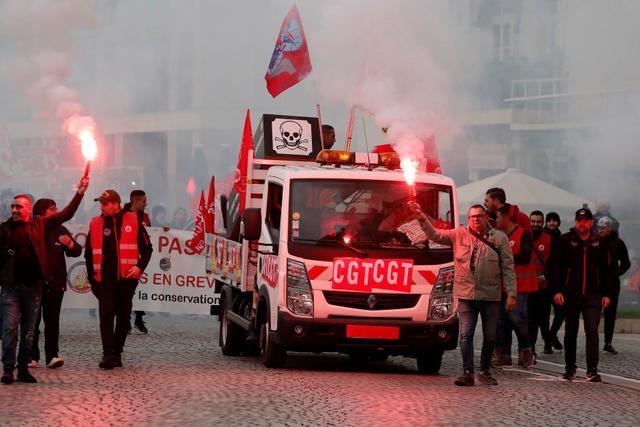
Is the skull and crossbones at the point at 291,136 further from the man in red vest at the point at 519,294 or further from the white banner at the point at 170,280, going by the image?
the white banner at the point at 170,280

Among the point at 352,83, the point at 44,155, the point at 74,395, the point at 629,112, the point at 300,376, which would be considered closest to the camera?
the point at 74,395

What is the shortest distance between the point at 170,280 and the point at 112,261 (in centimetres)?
763

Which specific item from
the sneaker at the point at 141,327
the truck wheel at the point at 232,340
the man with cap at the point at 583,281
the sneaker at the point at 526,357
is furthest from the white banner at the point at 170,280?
the man with cap at the point at 583,281

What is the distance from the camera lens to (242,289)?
14.8 m

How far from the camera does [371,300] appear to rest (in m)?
13.5

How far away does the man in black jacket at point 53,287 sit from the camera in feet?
44.2

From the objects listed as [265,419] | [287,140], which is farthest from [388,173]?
[265,419]

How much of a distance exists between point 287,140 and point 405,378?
317 cm

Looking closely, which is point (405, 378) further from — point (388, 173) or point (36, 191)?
point (36, 191)

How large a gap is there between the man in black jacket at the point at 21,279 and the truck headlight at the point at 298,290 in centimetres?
222

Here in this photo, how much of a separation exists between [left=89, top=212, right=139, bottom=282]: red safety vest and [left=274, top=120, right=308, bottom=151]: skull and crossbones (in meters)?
2.17

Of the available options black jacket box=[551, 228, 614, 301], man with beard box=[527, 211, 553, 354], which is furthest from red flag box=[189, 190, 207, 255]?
black jacket box=[551, 228, 614, 301]

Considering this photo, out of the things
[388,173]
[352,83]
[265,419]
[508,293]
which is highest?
[352,83]

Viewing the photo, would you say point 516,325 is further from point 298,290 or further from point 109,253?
point 109,253
